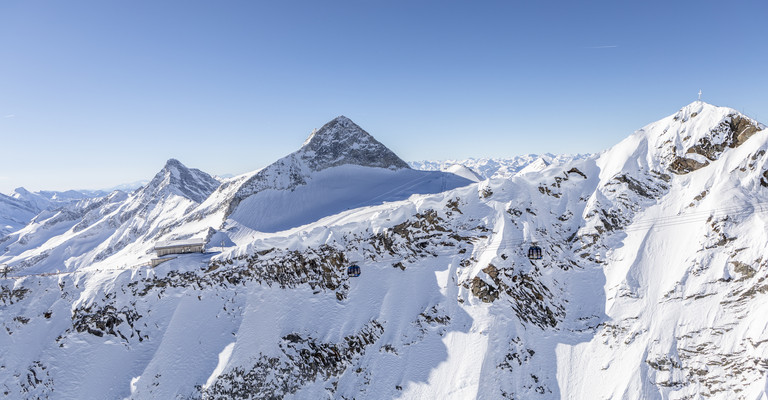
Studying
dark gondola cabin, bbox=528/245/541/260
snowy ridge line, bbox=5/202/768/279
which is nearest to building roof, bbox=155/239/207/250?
snowy ridge line, bbox=5/202/768/279

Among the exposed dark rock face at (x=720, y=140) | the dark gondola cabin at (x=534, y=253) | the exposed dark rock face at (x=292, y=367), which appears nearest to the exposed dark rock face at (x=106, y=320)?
the exposed dark rock face at (x=292, y=367)

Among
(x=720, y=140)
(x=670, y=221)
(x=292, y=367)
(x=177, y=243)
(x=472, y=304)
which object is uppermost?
(x=720, y=140)

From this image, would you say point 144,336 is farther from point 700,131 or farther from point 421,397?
point 700,131

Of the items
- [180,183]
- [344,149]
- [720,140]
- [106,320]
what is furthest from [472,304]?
[180,183]

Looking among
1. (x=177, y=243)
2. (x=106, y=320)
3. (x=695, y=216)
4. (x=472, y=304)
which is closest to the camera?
(x=106, y=320)

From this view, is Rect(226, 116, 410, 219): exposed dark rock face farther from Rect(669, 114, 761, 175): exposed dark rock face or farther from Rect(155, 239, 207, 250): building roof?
Rect(669, 114, 761, 175): exposed dark rock face

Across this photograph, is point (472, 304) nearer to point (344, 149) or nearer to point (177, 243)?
point (177, 243)

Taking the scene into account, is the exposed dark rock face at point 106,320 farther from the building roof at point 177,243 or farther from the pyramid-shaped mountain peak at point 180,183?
the pyramid-shaped mountain peak at point 180,183
